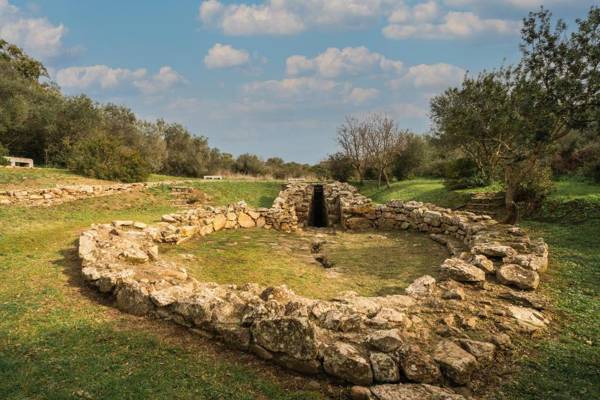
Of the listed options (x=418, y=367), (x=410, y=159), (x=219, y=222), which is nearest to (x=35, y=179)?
(x=219, y=222)

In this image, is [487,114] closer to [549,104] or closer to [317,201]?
[549,104]

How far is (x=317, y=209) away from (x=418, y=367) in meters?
18.7

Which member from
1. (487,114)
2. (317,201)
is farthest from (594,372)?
(317,201)

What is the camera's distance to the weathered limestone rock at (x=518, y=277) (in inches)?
232

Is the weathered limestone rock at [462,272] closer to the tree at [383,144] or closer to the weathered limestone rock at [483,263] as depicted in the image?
the weathered limestone rock at [483,263]

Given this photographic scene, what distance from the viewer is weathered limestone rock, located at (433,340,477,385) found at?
3.49 m

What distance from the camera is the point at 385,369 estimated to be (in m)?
3.51

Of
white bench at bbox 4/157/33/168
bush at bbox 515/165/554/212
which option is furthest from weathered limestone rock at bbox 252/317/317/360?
white bench at bbox 4/157/33/168

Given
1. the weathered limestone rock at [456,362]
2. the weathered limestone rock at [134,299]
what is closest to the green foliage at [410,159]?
the weathered limestone rock at [456,362]

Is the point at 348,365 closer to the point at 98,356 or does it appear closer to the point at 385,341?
the point at 385,341

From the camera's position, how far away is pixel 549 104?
1009cm

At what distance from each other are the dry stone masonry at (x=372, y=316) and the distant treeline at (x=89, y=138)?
576 inches

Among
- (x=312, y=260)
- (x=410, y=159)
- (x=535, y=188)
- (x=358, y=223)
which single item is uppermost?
(x=410, y=159)

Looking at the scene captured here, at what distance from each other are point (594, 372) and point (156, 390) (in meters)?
4.50
